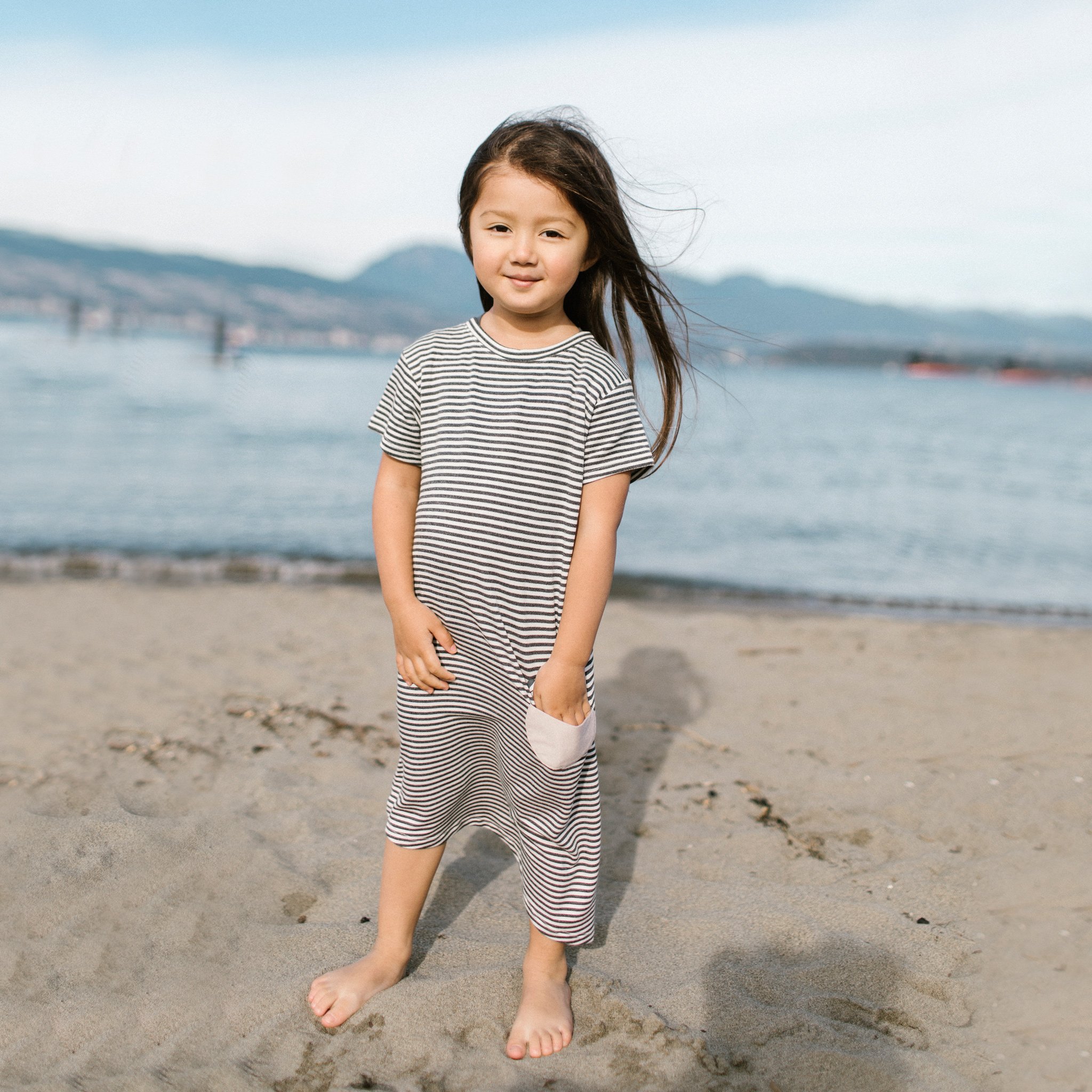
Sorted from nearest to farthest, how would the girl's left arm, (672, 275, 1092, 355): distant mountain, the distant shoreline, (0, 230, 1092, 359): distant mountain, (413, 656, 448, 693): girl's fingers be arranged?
the girl's left arm
(413, 656, 448, 693): girl's fingers
the distant shoreline
(0, 230, 1092, 359): distant mountain
(672, 275, 1092, 355): distant mountain

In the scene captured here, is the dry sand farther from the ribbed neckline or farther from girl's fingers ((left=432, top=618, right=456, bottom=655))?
the ribbed neckline

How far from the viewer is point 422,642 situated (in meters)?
1.87

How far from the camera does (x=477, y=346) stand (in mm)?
1869

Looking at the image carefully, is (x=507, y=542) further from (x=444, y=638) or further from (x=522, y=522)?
(x=444, y=638)

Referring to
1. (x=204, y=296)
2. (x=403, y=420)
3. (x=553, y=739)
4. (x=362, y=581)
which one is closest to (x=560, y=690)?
(x=553, y=739)

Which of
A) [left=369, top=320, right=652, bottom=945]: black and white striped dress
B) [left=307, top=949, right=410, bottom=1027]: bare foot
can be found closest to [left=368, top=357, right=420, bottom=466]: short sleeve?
[left=369, top=320, right=652, bottom=945]: black and white striped dress

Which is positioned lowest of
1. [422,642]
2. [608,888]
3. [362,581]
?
[362,581]

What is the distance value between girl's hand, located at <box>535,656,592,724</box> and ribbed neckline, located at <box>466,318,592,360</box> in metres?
0.61

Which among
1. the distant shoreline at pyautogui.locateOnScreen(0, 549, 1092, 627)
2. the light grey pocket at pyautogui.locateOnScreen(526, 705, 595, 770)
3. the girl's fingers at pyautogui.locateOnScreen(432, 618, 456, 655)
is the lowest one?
the distant shoreline at pyautogui.locateOnScreen(0, 549, 1092, 627)

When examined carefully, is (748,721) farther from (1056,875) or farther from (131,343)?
(131,343)

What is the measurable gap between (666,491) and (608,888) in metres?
10.1

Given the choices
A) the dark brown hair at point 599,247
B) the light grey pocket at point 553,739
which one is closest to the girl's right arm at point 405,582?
the light grey pocket at point 553,739

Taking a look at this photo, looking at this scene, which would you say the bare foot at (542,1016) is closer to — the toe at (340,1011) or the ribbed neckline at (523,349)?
the toe at (340,1011)

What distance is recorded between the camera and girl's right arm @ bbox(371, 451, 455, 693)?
1.87 metres
